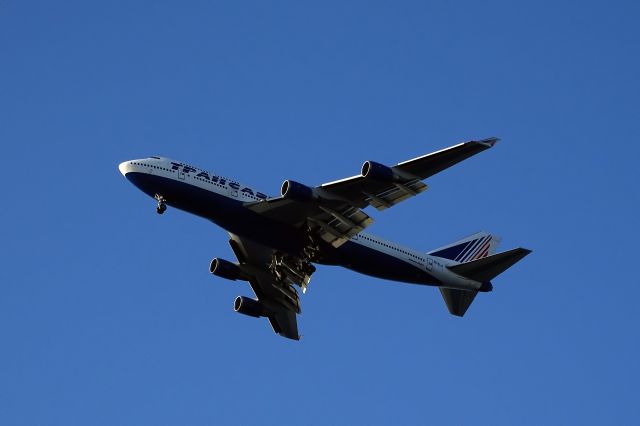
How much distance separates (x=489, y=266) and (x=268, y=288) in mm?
16001

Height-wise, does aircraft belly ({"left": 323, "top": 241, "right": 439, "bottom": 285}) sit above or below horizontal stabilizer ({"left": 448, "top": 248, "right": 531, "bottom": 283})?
above

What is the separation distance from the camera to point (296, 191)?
5503 cm

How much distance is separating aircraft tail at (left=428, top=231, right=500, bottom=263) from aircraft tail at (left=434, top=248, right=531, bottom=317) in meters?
2.33

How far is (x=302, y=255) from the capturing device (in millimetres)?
60375

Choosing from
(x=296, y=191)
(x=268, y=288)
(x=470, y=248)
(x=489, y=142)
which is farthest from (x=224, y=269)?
(x=489, y=142)

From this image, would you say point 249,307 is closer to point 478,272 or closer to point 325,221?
point 325,221

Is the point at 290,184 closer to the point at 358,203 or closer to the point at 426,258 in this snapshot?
the point at 358,203

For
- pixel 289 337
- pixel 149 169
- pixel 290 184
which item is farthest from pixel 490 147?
pixel 289 337

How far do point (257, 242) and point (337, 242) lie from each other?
495cm

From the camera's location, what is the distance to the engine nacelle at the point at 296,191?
55000 mm

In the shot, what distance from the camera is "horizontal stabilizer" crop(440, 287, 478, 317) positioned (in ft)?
213

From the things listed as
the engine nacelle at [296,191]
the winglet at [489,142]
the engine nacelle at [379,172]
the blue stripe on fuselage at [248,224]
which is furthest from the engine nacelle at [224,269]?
the winglet at [489,142]

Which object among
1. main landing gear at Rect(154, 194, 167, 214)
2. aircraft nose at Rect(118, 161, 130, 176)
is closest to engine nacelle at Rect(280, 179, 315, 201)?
main landing gear at Rect(154, 194, 167, 214)

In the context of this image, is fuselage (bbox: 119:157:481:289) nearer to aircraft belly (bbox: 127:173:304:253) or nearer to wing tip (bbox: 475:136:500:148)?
aircraft belly (bbox: 127:173:304:253)
